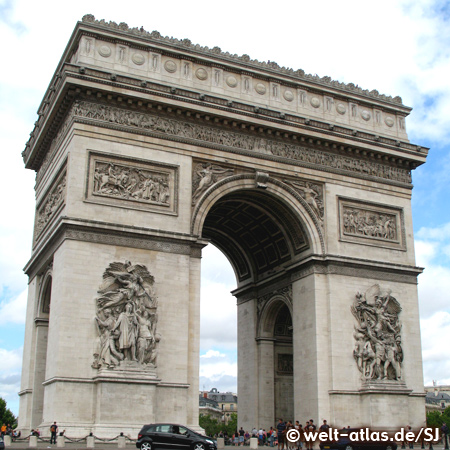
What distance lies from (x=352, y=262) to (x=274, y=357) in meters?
7.95

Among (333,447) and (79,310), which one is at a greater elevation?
(79,310)

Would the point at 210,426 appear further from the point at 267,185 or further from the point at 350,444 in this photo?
the point at 350,444

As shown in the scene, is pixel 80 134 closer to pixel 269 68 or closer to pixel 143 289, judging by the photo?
pixel 143 289

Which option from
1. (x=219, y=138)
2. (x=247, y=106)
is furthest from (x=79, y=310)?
(x=247, y=106)

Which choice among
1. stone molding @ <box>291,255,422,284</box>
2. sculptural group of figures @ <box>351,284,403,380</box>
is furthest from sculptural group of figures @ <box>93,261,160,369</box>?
sculptural group of figures @ <box>351,284,403,380</box>

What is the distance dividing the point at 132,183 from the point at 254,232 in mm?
9884

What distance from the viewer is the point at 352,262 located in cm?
3278

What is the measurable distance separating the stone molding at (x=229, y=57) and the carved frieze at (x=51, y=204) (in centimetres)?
716

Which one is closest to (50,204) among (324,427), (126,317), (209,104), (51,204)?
(51,204)

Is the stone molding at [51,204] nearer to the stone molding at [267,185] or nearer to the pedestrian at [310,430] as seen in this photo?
the stone molding at [267,185]

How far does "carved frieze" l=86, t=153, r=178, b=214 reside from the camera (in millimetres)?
28484

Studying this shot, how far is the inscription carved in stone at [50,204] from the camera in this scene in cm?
3014

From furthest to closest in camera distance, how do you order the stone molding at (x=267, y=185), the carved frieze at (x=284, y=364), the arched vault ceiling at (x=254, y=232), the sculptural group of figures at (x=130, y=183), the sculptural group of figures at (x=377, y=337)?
the carved frieze at (x=284, y=364) → the arched vault ceiling at (x=254, y=232) → the sculptural group of figures at (x=377, y=337) → the stone molding at (x=267, y=185) → the sculptural group of figures at (x=130, y=183)

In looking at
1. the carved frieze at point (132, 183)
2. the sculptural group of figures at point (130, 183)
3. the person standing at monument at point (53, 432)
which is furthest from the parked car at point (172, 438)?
the sculptural group of figures at point (130, 183)
